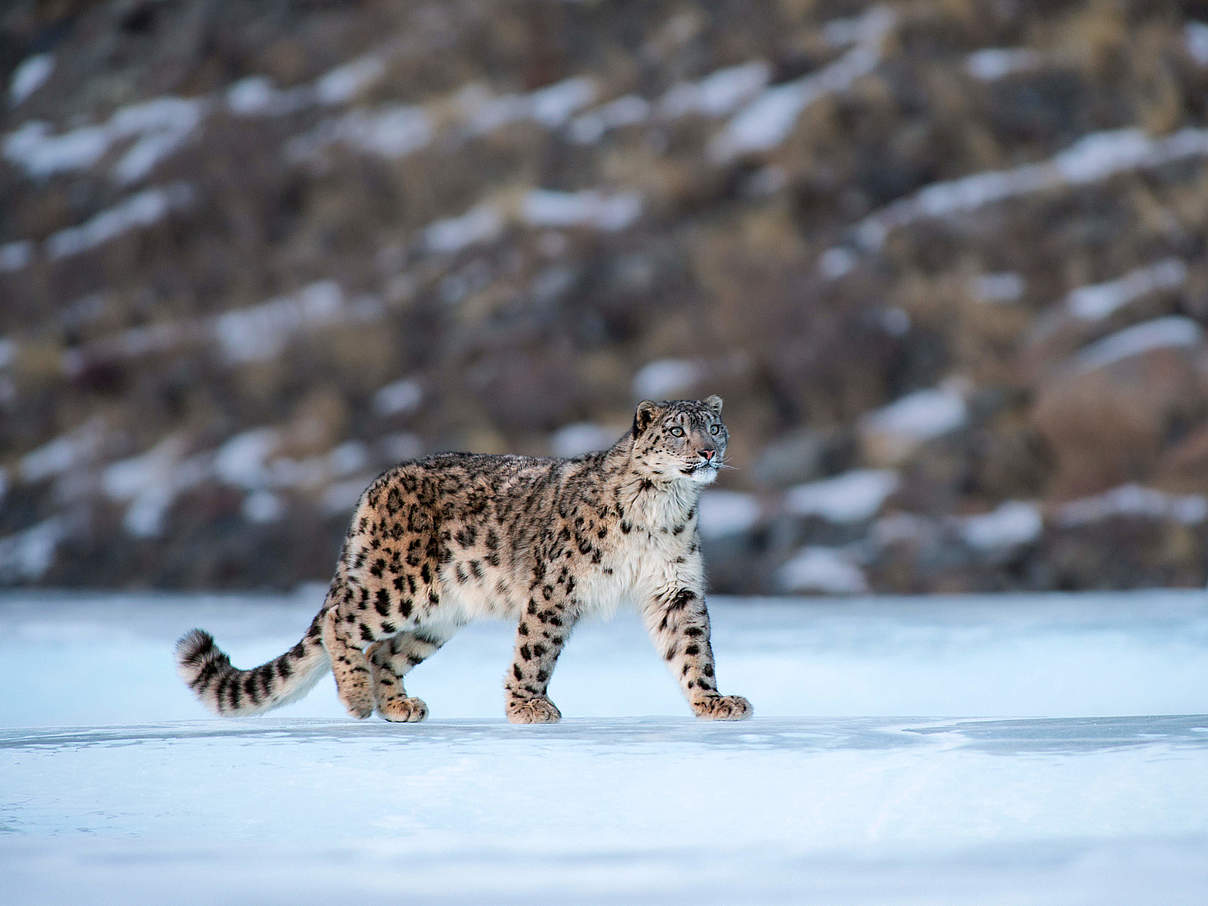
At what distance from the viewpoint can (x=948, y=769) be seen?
3387 mm

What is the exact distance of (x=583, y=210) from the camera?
11.8 m

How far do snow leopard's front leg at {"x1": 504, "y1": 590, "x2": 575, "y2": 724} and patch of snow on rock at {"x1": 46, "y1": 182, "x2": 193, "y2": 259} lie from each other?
912cm

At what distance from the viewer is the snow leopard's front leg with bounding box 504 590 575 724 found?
448 cm

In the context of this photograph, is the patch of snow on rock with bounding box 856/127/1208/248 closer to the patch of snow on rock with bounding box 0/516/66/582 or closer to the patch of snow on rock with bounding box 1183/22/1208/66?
the patch of snow on rock with bounding box 1183/22/1208/66

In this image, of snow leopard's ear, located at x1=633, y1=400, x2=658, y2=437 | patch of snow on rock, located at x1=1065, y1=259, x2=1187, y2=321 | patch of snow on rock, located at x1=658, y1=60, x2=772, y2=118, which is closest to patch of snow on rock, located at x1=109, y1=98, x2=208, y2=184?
patch of snow on rock, located at x1=658, y1=60, x2=772, y2=118

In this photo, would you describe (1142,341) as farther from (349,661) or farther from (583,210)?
(349,661)

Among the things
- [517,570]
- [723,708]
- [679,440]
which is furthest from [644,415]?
[723,708]

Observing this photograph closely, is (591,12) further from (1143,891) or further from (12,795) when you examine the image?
(1143,891)

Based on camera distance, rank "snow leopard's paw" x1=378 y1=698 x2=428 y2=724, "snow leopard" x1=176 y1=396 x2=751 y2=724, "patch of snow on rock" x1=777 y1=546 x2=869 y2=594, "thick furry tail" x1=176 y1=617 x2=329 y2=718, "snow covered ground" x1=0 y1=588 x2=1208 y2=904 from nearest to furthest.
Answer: "snow covered ground" x1=0 y1=588 x2=1208 y2=904 < "snow leopard" x1=176 y1=396 x2=751 y2=724 < "snow leopard's paw" x1=378 y1=698 x2=428 y2=724 < "thick furry tail" x1=176 y1=617 x2=329 y2=718 < "patch of snow on rock" x1=777 y1=546 x2=869 y2=594

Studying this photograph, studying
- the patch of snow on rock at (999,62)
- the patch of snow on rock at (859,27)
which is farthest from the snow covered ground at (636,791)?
the patch of snow on rock at (859,27)

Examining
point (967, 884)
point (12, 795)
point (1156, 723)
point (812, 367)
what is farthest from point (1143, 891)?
point (812, 367)

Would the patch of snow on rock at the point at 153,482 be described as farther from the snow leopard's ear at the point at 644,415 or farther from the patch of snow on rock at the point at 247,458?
the snow leopard's ear at the point at 644,415

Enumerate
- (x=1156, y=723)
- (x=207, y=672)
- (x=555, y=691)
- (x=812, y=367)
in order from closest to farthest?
(x=1156, y=723), (x=207, y=672), (x=555, y=691), (x=812, y=367)

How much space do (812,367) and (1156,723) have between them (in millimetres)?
6985
